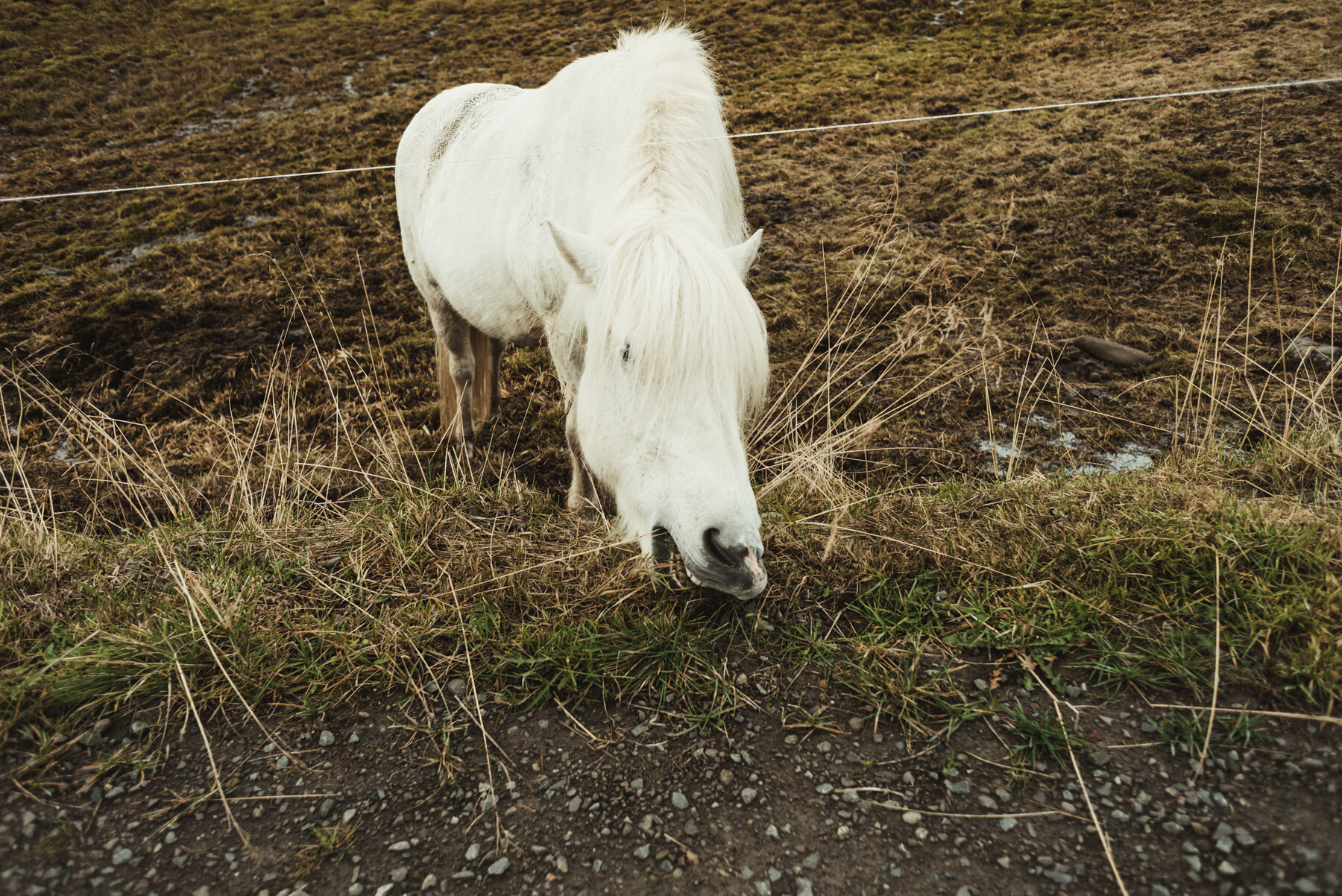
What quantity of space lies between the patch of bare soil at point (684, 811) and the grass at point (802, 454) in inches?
3.7

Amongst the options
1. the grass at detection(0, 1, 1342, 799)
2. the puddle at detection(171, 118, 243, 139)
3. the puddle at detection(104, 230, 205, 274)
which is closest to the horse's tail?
the grass at detection(0, 1, 1342, 799)

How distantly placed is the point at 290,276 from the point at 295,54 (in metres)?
15.1

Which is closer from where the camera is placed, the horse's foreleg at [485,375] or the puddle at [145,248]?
the horse's foreleg at [485,375]

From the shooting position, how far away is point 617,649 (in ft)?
6.54

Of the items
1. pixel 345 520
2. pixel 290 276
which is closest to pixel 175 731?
pixel 345 520

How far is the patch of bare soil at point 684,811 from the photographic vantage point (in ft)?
4.67

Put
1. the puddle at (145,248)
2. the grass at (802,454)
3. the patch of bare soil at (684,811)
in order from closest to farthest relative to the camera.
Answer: the patch of bare soil at (684,811)
the grass at (802,454)
the puddle at (145,248)

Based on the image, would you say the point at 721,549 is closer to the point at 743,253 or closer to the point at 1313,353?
the point at 743,253

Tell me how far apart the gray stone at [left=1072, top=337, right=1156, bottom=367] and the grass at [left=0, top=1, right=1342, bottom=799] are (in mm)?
132

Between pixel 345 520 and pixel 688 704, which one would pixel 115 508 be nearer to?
pixel 345 520

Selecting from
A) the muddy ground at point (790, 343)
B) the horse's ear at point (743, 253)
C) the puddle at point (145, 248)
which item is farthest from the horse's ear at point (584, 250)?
the puddle at point (145, 248)

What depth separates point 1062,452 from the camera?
3.63 meters

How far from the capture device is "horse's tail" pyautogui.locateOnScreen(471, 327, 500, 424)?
4.42m

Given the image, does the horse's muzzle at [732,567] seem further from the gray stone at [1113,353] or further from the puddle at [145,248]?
the puddle at [145,248]
